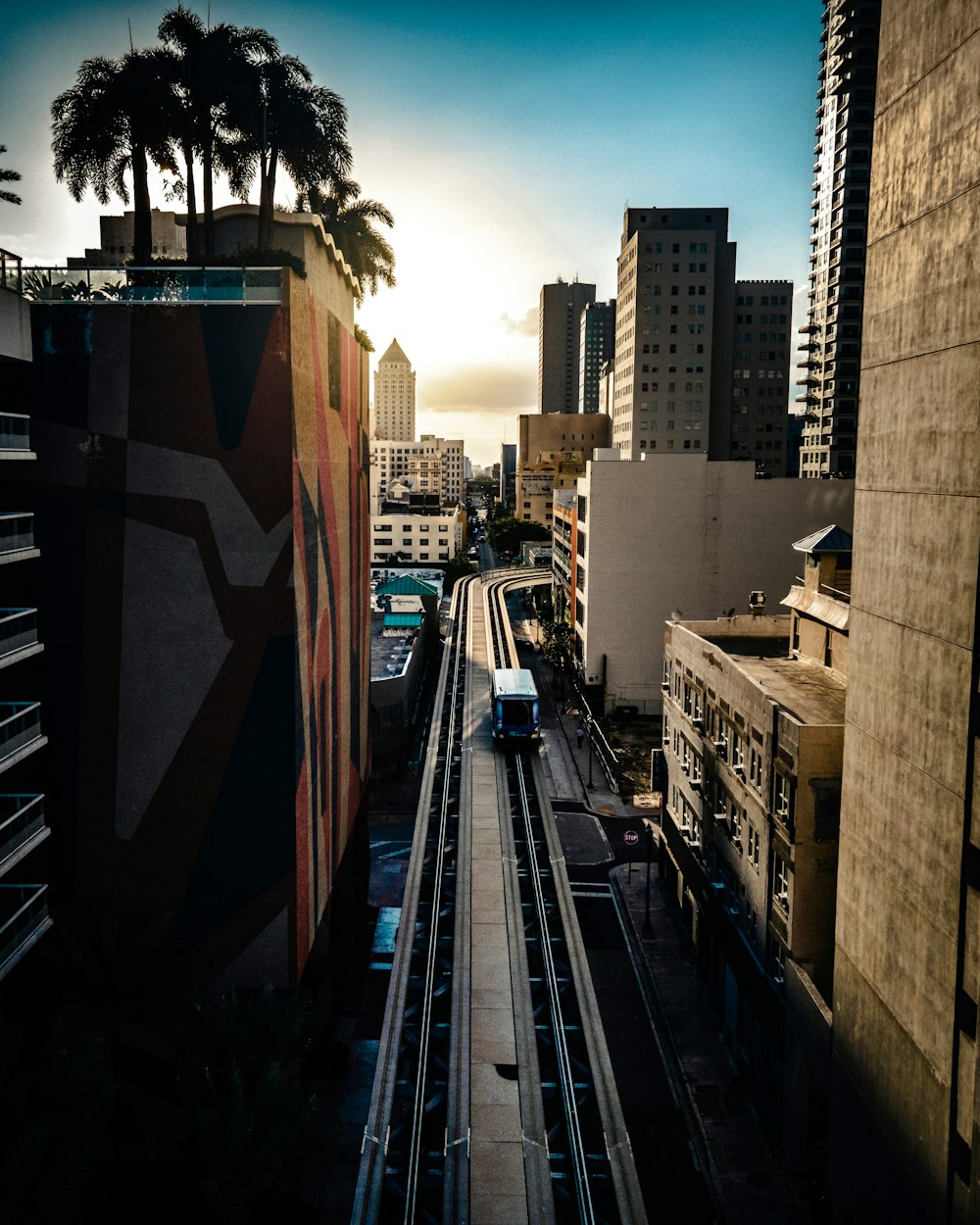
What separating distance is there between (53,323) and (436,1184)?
2109 cm

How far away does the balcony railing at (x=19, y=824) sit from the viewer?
63.8 feet

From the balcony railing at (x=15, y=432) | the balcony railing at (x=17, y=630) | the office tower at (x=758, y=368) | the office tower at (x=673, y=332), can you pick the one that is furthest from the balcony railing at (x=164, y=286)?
the office tower at (x=758, y=368)

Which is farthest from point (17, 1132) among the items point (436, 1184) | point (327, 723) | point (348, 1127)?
point (327, 723)

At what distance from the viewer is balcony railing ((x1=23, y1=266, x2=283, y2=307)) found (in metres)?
20.9

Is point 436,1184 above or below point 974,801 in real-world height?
below

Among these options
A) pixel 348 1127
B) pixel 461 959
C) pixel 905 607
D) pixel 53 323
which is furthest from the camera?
pixel 461 959

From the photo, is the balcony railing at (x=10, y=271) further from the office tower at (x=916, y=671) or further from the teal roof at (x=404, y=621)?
the teal roof at (x=404, y=621)

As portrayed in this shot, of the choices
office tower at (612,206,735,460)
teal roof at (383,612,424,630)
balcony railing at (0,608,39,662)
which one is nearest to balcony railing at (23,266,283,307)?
balcony railing at (0,608,39,662)

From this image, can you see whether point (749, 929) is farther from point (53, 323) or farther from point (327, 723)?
point (53, 323)

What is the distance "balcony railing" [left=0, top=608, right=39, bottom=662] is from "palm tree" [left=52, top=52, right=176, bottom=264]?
13190 mm

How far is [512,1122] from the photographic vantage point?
65.1ft

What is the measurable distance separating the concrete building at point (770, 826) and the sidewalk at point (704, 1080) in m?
0.64

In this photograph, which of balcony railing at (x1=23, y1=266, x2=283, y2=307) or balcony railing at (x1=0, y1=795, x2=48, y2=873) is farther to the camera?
balcony railing at (x1=23, y1=266, x2=283, y2=307)

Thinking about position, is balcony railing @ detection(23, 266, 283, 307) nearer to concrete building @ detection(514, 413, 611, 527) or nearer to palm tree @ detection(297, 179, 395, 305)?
palm tree @ detection(297, 179, 395, 305)
